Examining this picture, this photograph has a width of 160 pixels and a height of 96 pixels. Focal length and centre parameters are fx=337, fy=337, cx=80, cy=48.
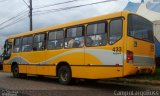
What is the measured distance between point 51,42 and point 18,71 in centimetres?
461

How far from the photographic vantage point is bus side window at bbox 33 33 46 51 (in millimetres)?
17797

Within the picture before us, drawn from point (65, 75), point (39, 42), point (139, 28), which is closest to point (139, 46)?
point (139, 28)

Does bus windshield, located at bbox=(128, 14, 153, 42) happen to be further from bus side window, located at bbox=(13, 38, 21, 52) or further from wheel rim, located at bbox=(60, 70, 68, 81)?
bus side window, located at bbox=(13, 38, 21, 52)

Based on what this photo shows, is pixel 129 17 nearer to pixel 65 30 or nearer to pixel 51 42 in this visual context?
pixel 65 30

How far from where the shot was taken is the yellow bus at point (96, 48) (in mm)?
12797

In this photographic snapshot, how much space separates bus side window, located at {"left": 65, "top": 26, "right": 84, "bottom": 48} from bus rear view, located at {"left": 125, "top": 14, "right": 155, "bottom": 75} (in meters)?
2.68

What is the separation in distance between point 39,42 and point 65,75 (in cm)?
309

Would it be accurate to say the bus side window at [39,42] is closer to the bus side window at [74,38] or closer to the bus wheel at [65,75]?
the bus wheel at [65,75]

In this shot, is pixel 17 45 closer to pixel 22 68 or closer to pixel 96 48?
pixel 22 68

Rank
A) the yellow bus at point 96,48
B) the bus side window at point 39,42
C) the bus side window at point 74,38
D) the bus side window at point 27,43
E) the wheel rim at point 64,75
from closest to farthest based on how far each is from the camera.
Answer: the yellow bus at point 96,48
the bus side window at point 74,38
the wheel rim at point 64,75
the bus side window at point 39,42
the bus side window at point 27,43

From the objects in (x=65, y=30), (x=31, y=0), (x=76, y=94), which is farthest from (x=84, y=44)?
(x=31, y=0)

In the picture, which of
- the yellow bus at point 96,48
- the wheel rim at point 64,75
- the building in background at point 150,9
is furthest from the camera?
the building in background at point 150,9

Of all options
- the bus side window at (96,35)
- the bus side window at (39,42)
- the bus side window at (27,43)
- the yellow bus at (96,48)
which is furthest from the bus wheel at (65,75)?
the bus side window at (27,43)

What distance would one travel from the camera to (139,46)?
13.2 metres
